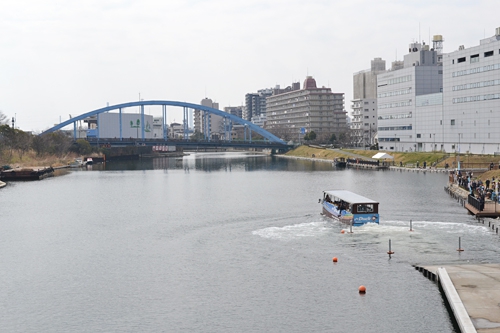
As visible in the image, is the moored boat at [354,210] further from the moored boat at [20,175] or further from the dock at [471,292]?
the moored boat at [20,175]

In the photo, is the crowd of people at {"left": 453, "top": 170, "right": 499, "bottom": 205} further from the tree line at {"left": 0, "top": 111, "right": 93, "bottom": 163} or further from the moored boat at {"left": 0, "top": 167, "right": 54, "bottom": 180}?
the tree line at {"left": 0, "top": 111, "right": 93, "bottom": 163}

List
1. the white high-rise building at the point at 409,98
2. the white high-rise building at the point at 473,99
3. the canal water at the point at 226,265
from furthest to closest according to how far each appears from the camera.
→ the white high-rise building at the point at 409,98
the white high-rise building at the point at 473,99
the canal water at the point at 226,265

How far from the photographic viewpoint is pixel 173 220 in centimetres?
5253

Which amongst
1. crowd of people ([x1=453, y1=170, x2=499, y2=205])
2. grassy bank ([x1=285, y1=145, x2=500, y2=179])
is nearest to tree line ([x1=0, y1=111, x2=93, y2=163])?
grassy bank ([x1=285, y1=145, x2=500, y2=179])

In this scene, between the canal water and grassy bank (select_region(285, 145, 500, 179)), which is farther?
grassy bank (select_region(285, 145, 500, 179))

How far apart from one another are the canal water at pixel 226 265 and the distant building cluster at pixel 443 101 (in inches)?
1911

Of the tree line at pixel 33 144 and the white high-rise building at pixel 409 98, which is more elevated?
the white high-rise building at pixel 409 98

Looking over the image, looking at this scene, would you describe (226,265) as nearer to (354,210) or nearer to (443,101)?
(354,210)

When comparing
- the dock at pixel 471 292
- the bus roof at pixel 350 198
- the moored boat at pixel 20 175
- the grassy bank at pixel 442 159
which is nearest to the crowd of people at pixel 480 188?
the grassy bank at pixel 442 159

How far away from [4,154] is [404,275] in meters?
106

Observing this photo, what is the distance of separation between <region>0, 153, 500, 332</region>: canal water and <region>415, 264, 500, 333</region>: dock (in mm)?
926

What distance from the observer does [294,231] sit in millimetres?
45125

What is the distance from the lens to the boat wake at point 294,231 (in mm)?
43062

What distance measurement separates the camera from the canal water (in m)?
26.7
